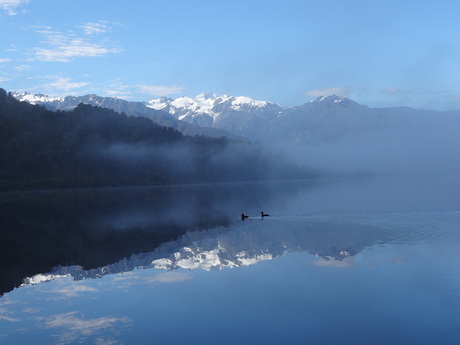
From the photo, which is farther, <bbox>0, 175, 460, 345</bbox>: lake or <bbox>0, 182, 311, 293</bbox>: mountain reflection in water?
<bbox>0, 182, 311, 293</bbox>: mountain reflection in water

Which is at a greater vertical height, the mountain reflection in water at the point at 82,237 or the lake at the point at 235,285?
the lake at the point at 235,285

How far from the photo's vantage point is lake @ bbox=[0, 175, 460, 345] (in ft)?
86.4

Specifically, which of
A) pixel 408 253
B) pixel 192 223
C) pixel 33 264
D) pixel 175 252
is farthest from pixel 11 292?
pixel 192 223

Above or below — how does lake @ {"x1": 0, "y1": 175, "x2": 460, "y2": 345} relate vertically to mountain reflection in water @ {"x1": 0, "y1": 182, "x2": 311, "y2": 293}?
above

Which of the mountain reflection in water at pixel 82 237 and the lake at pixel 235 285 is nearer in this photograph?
the lake at pixel 235 285

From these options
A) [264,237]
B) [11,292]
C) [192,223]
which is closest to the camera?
[11,292]

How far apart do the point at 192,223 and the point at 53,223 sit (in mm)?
25318

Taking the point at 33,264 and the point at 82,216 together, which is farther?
the point at 82,216

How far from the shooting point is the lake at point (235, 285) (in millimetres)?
26344

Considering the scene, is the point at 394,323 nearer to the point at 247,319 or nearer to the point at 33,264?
the point at 247,319

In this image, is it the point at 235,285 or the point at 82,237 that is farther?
the point at 82,237

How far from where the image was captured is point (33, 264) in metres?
48.0

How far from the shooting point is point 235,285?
1447 inches

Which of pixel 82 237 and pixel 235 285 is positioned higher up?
pixel 235 285
